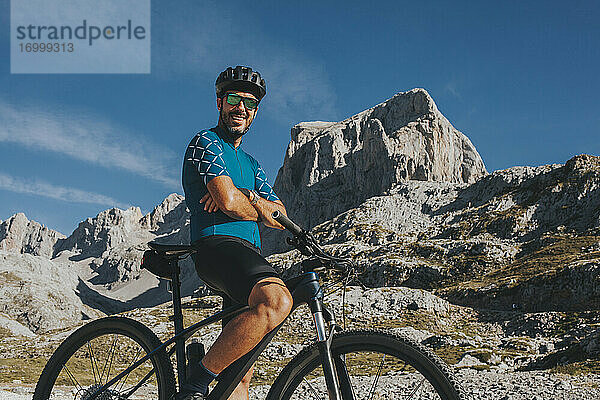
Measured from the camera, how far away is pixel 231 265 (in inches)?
165

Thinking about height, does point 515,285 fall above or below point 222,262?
above

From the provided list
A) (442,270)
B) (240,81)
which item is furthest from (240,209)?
(442,270)

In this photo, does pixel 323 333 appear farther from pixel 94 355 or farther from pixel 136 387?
pixel 94 355

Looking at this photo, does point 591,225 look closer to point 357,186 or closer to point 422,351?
point 357,186

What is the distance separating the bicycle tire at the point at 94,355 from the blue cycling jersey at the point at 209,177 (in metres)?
1.59

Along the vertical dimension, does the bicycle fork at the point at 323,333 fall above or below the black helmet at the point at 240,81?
below

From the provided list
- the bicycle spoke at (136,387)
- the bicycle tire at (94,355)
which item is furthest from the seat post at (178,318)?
the bicycle spoke at (136,387)

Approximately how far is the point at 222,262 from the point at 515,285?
2734 inches

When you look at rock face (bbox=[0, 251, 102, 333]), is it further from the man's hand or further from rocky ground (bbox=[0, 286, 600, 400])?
the man's hand

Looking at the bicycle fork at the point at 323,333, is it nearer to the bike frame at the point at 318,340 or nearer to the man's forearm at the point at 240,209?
the bike frame at the point at 318,340

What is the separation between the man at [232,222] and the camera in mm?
4035

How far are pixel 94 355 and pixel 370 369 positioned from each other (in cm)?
360

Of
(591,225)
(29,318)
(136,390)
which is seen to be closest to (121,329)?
(136,390)

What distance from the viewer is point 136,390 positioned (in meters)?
5.07
